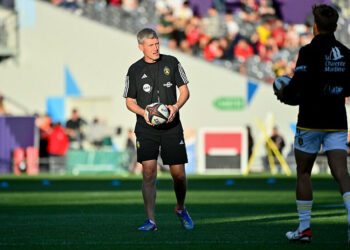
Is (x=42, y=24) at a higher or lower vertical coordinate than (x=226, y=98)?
higher

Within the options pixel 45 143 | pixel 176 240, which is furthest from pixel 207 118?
pixel 176 240

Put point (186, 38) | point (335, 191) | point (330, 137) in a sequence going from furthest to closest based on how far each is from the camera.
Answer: point (186, 38) < point (335, 191) < point (330, 137)

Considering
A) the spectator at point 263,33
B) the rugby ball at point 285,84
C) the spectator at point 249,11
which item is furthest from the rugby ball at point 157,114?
the spectator at point 249,11

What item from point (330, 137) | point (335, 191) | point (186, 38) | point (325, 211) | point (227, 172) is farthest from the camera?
point (186, 38)

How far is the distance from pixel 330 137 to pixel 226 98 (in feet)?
88.0

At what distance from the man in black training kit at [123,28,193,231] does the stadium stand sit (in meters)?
22.4

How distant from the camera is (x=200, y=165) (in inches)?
1243

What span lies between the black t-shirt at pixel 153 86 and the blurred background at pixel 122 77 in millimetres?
20381

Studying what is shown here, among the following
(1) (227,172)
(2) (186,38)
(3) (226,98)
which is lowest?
(1) (227,172)

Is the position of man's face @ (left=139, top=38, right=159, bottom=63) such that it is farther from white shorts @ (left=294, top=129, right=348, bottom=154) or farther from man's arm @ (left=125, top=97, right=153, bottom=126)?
white shorts @ (left=294, top=129, right=348, bottom=154)

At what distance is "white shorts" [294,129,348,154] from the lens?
28.2 ft

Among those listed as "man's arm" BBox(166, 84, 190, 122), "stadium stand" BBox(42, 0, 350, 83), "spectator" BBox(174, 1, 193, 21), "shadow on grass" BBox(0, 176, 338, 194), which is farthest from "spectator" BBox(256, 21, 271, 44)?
"man's arm" BBox(166, 84, 190, 122)

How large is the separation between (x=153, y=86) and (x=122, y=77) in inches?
1021

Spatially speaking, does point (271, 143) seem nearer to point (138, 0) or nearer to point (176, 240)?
point (138, 0)
